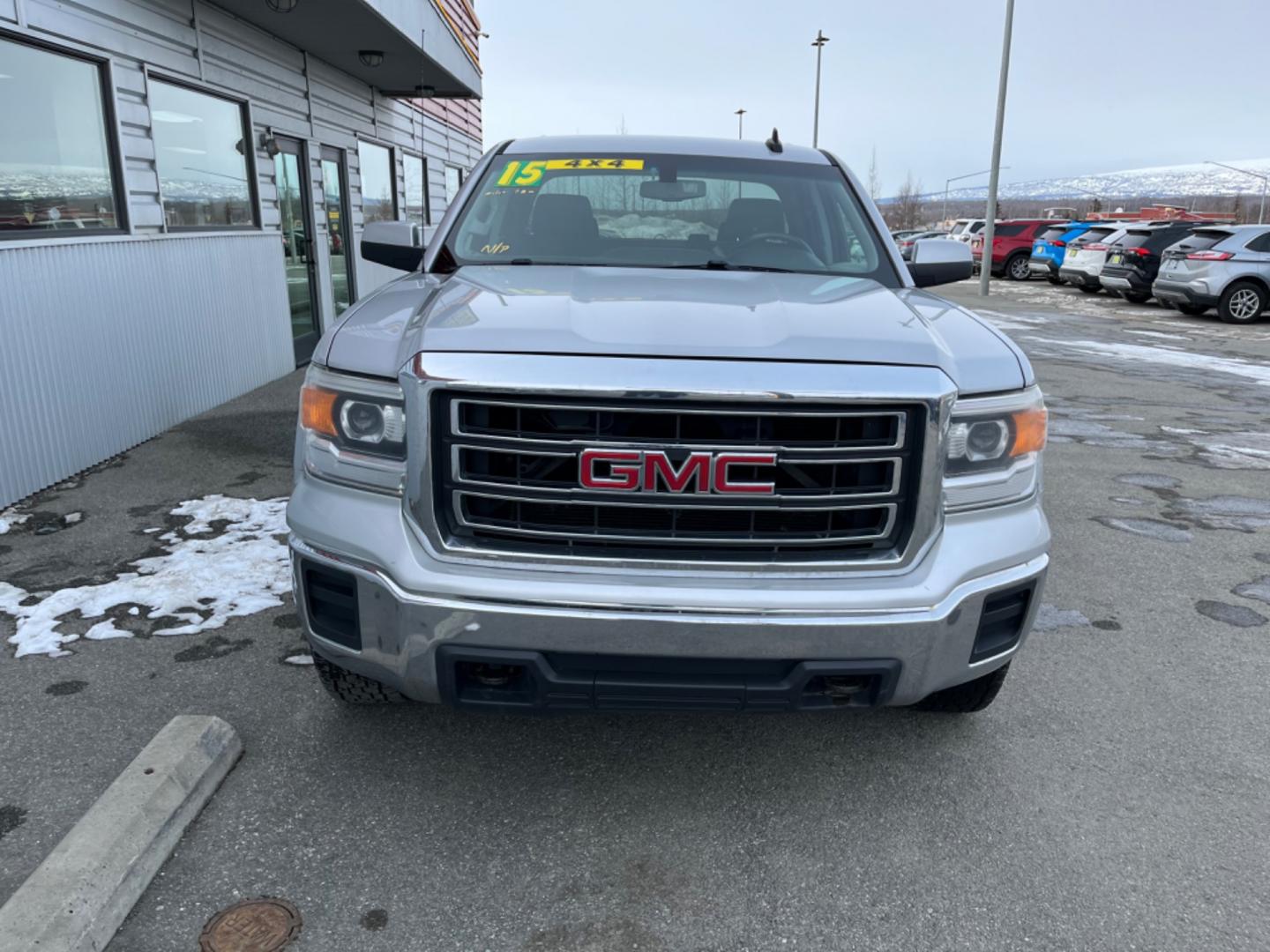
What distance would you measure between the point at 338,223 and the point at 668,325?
10.4 meters

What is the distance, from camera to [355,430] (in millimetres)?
2375

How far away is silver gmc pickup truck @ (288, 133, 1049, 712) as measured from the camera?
217 centimetres

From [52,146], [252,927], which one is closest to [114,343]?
[52,146]

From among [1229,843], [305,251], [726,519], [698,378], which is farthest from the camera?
[305,251]

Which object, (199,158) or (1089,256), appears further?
(1089,256)

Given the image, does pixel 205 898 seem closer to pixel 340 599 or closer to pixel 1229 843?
pixel 340 599

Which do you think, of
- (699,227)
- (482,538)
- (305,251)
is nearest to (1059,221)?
(305,251)

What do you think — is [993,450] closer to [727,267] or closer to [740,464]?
[740,464]

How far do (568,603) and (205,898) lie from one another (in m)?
1.12

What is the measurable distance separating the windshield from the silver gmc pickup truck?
1.01 m

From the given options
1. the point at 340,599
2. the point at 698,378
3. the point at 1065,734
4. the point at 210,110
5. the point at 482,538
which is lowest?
the point at 1065,734

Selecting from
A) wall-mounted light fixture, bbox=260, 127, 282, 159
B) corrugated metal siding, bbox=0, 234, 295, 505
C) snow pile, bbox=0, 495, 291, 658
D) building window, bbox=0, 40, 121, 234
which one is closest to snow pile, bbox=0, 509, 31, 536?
corrugated metal siding, bbox=0, 234, 295, 505

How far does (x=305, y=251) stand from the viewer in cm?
1040

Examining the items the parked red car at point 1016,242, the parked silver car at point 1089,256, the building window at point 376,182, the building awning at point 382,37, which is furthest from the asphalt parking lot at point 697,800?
the parked red car at point 1016,242
